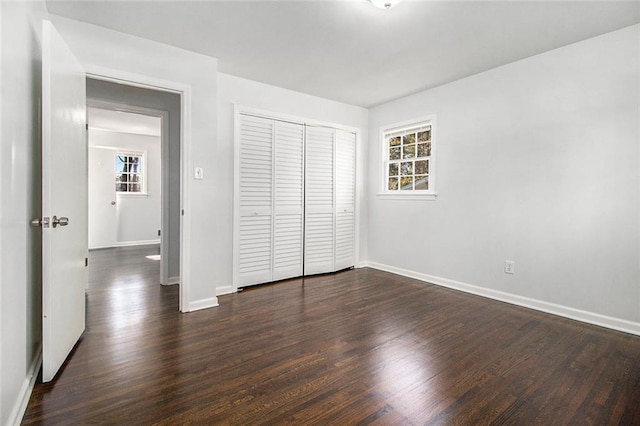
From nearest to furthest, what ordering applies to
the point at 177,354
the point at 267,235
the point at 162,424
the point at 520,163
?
the point at 162,424 → the point at 177,354 → the point at 520,163 → the point at 267,235

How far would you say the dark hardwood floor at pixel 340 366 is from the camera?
1.64 m

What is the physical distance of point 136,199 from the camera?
7211 mm

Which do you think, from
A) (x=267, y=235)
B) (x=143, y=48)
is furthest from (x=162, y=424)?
(x=143, y=48)

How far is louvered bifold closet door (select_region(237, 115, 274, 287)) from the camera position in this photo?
3.81 metres

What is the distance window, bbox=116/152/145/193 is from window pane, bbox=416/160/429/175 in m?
6.09

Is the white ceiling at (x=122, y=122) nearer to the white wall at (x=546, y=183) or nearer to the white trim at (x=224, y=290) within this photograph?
the white trim at (x=224, y=290)

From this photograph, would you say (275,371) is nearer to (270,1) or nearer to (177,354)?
(177,354)

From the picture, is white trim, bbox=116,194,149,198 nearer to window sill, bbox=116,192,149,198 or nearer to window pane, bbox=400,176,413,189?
window sill, bbox=116,192,149,198

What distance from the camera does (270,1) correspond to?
7.52ft

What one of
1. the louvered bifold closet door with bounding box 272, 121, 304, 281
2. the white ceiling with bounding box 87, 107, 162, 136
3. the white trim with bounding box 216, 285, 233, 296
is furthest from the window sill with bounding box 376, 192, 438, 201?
the white ceiling with bounding box 87, 107, 162, 136

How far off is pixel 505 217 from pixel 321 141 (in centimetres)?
246

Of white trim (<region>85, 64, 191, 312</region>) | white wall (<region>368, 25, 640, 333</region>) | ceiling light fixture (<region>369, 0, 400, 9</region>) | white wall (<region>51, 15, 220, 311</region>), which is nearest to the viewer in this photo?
ceiling light fixture (<region>369, 0, 400, 9</region>)

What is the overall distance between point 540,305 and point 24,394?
3961mm

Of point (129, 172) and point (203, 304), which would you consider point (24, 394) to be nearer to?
point (203, 304)
